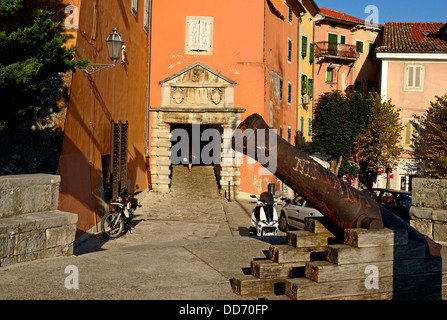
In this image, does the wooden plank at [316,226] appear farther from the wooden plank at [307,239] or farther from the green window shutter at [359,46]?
the green window shutter at [359,46]

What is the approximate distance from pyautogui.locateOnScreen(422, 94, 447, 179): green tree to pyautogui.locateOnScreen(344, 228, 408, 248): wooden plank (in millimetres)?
23421

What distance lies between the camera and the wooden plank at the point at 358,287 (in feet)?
16.8

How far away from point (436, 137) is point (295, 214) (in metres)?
16.4

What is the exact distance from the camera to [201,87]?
2250cm

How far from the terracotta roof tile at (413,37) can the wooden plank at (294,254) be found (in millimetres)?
27864

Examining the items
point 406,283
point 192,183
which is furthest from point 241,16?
point 406,283

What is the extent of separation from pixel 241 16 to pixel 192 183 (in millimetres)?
7573

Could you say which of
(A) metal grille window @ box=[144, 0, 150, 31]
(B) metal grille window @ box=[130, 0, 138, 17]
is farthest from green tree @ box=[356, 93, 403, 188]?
(B) metal grille window @ box=[130, 0, 138, 17]

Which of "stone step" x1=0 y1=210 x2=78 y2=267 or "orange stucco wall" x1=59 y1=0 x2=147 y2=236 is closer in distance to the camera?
"stone step" x1=0 y1=210 x2=78 y2=267

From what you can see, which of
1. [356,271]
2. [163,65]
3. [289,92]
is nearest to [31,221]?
[356,271]

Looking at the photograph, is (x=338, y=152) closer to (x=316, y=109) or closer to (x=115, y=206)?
(x=316, y=109)

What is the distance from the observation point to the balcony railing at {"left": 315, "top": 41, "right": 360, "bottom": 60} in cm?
3884

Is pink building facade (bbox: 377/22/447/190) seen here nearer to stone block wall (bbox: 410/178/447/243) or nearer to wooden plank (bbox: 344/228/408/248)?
stone block wall (bbox: 410/178/447/243)
